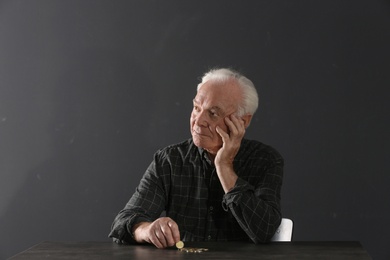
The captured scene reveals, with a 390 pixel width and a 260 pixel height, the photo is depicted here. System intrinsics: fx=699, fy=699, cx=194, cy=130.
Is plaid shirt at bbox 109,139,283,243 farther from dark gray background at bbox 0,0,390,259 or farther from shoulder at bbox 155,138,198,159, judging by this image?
dark gray background at bbox 0,0,390,259

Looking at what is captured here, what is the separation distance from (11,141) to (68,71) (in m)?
0.57

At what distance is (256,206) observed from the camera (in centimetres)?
262

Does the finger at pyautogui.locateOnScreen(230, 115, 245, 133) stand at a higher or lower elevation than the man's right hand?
higher

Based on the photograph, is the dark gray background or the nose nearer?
the nose

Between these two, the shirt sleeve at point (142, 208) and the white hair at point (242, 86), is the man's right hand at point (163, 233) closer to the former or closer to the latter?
the shirt sleeve at point (142, 208)

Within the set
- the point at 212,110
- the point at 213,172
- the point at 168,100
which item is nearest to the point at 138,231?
the point at 213,172

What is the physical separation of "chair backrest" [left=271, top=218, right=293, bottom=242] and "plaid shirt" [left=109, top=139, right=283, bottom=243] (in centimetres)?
12

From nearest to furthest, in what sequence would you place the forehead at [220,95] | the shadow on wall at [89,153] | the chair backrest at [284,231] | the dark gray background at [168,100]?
the chair backrest at [284,231], the forehead at [220,95], the dark gray background at [168,100], the shadow on wall at [89,153]

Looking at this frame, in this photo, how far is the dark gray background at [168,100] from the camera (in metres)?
4.10

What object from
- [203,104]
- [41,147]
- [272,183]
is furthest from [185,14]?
[272,183]

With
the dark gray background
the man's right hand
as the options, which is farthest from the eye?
the dark gray background

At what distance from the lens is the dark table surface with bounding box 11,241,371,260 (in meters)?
2.16

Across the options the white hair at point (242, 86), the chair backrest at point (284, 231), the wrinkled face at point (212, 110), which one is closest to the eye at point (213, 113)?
the wrinkled face at point (212, 110)

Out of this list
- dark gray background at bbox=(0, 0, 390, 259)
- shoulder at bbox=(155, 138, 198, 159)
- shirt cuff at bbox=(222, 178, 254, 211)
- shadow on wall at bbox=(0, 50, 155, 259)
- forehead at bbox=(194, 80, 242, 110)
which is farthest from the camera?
shadow on wall at bbox=(0, 50, 155, 259)
